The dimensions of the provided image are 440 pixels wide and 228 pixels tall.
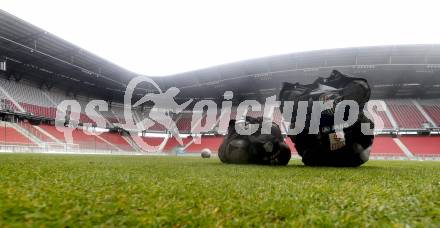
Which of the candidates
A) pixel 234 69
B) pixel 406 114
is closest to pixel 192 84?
pixel 234 69

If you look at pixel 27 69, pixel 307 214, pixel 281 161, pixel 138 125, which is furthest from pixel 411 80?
pixel 27 69

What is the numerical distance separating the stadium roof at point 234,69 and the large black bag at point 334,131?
21.7 meters

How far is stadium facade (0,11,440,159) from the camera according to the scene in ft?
83.5

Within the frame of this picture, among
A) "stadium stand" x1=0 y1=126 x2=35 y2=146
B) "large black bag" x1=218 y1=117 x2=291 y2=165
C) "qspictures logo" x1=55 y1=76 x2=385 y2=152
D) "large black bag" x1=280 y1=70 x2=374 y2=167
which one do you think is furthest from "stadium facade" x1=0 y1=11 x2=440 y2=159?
"large black bag" x1=280 y1=70 x2=374 y2=167

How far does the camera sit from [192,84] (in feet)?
116

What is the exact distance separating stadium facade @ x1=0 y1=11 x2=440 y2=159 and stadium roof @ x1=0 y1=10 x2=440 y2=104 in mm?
84

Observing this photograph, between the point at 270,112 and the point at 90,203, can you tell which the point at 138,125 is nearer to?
the point at 270,112

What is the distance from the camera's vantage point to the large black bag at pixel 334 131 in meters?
5.98

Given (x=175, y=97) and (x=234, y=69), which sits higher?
(x=234, y=69)

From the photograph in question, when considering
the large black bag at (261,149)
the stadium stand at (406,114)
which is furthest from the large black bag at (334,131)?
the stadium stand at (406,114)

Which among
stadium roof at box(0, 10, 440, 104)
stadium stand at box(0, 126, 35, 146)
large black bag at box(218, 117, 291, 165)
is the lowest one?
stadium stand at box(0, 126, 35, 146)

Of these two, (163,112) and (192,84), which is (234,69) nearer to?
(192,84)

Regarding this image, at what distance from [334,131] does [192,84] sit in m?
29.9

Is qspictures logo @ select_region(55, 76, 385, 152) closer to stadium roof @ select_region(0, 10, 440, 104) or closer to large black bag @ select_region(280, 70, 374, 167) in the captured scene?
stadium roof @ select_region(0, 10, 440, 104)
